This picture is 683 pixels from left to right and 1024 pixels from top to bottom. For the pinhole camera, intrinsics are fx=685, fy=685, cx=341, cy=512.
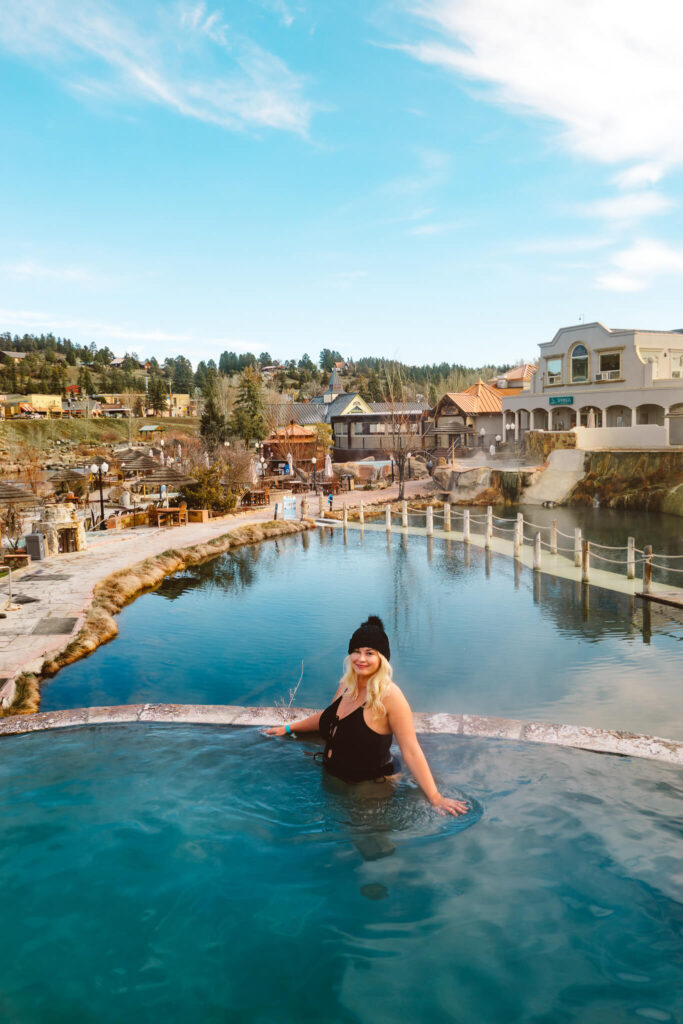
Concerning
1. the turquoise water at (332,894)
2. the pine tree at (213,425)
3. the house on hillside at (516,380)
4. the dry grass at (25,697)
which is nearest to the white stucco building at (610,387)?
the house on hillside at (516,380)

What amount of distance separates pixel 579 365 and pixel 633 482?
43.2 ft

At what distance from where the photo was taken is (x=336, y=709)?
215 inches

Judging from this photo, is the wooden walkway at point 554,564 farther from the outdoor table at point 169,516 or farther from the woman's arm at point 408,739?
the woman's arm at point 408,739

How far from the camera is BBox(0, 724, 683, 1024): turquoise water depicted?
373 cm

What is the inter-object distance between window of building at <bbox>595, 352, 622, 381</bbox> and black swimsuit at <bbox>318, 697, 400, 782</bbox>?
4163 centimetres

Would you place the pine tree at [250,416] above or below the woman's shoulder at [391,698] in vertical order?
above

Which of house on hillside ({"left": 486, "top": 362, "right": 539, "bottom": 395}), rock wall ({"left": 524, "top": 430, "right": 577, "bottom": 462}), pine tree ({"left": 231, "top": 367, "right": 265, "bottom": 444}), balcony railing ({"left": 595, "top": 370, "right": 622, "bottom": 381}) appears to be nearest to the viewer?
rock wall ({"left": 524, "top": 430, "right": 577, "bottom": 462})

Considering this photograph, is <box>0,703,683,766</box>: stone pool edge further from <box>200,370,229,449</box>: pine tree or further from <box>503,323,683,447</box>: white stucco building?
<box>200,370,229,449</box>: pine tree

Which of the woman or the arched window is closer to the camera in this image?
the woman

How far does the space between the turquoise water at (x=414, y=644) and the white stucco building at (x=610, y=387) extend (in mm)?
23015

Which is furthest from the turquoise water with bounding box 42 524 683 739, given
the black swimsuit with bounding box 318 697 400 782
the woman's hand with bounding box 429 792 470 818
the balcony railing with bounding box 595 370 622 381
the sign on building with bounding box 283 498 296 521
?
the balcony railing with bounding box 595 370 622 381

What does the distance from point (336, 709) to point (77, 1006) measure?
251 cm

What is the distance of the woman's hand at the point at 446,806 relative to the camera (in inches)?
199

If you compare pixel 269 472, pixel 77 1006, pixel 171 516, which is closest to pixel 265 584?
pixel 171 516
